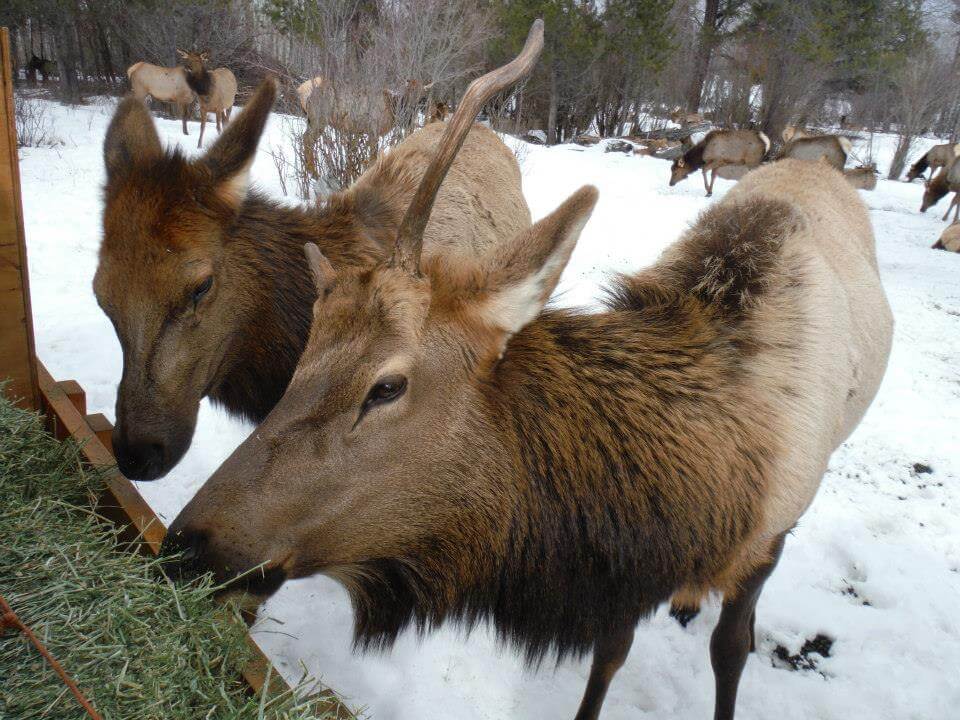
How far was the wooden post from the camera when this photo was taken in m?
2.47

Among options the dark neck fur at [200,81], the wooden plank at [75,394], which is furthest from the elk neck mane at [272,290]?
the dark neck fur at [200,81]

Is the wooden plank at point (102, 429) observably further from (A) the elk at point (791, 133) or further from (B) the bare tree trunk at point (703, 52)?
(B) the bare tree trunk at point (703, 52)

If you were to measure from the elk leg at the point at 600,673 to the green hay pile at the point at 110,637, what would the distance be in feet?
4.44

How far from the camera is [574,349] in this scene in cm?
186

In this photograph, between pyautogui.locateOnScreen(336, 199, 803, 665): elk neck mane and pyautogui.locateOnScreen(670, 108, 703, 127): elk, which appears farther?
pyautogui.locateOnScreen(670, 108, 703, 127): elk

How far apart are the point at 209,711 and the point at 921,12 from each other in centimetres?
3339

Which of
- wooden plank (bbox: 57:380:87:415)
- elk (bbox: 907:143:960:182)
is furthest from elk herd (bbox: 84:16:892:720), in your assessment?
elk (bbox: 907:143:960:182)

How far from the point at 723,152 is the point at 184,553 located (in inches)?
679

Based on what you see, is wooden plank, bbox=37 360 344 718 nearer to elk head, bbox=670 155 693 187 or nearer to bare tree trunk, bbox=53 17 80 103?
elk head, bbox=670 155 693 187

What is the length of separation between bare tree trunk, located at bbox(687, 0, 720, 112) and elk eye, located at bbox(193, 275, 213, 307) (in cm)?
2977

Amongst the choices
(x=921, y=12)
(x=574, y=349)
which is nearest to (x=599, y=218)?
(x=574, y=349)

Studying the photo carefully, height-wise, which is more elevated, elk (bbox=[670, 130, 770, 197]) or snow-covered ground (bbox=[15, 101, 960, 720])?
elk (bbox=[670, 130, 770, 197])

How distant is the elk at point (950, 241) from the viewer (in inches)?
445

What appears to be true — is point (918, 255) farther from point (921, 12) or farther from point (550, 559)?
point (921, 12)
